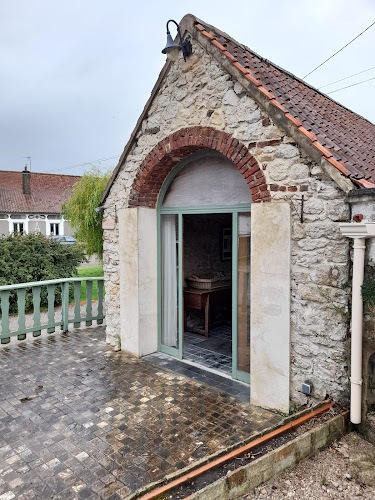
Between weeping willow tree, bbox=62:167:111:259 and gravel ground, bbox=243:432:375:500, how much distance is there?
10.4 meters

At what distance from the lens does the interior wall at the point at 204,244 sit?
8398mm

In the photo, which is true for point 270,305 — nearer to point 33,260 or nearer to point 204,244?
point 204,244

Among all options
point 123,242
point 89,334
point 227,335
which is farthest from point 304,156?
point 89,334

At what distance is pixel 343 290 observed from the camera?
3812 millimetres

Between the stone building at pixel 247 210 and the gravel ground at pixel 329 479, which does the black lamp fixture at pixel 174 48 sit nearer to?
the stone building at pixel 247 210

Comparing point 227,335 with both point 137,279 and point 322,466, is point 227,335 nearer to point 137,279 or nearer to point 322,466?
point 137,279

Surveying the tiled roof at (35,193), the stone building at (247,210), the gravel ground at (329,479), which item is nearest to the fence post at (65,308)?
the stone building at (247,210)

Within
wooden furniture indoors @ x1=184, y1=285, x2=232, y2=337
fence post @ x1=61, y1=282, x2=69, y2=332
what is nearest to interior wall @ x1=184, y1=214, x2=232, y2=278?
wooden furniture indoors @ x1=184, y1=285, x2=232, y2=337

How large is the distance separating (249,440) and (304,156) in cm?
284

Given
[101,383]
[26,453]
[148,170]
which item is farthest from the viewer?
[148,170]

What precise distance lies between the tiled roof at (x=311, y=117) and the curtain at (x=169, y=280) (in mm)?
2485

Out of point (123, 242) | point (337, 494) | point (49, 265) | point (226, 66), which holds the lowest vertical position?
point (337, 494)

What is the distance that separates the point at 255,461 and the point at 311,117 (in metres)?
3.87

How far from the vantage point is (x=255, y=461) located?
2.99 meters
